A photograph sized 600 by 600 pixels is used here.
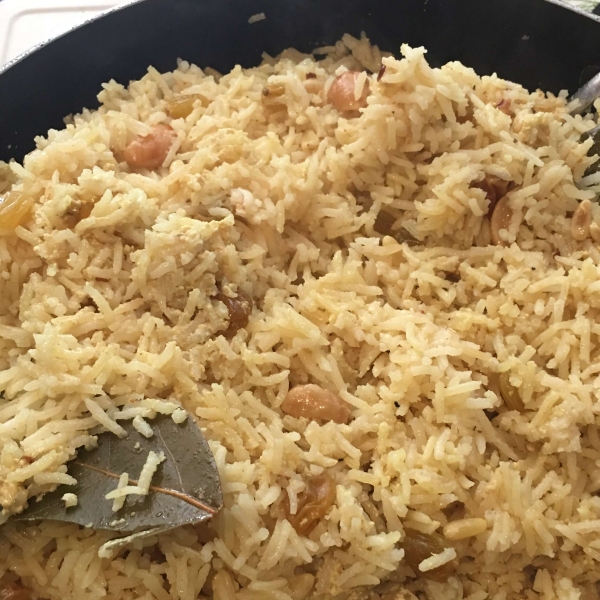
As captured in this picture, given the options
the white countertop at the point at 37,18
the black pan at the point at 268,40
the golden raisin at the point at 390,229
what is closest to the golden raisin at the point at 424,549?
the golden raisin at the point at 390,229

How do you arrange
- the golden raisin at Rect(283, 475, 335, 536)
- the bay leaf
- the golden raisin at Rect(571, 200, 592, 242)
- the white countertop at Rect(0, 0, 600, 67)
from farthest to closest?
the white countertop at Rect(0, 0, 600, 67)
the golden raisin at Rect(571, 200, 592, 242)
the golden raisin at Rect(283, 475, 335, 536)
the bay leaf

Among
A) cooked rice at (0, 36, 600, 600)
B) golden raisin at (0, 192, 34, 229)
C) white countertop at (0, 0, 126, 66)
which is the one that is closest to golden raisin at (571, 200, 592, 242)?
cooked rice at (0, 36, 600, 600)

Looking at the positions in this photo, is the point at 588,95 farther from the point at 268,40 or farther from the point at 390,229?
the point at 268,40

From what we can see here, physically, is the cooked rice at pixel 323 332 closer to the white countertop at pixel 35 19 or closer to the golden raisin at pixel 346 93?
the golden raisin at pixel 346 93

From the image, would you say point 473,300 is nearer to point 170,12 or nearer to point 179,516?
point 179,516

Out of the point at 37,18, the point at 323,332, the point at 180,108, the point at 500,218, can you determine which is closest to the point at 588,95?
the point at 500,218

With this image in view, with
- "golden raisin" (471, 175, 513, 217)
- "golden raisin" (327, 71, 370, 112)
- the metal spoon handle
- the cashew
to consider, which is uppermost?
the metal spoon handle

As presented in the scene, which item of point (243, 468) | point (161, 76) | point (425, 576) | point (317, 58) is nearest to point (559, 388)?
point (425, 576)

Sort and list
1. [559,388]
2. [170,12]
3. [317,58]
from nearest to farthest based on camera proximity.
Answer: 1. [559,388]
2. [170,12]
3. [317,58]

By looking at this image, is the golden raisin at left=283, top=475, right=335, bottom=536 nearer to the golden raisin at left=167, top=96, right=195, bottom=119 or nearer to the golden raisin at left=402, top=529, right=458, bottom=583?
the golden raisin at left=402, top=529, right=458, bottom=583
